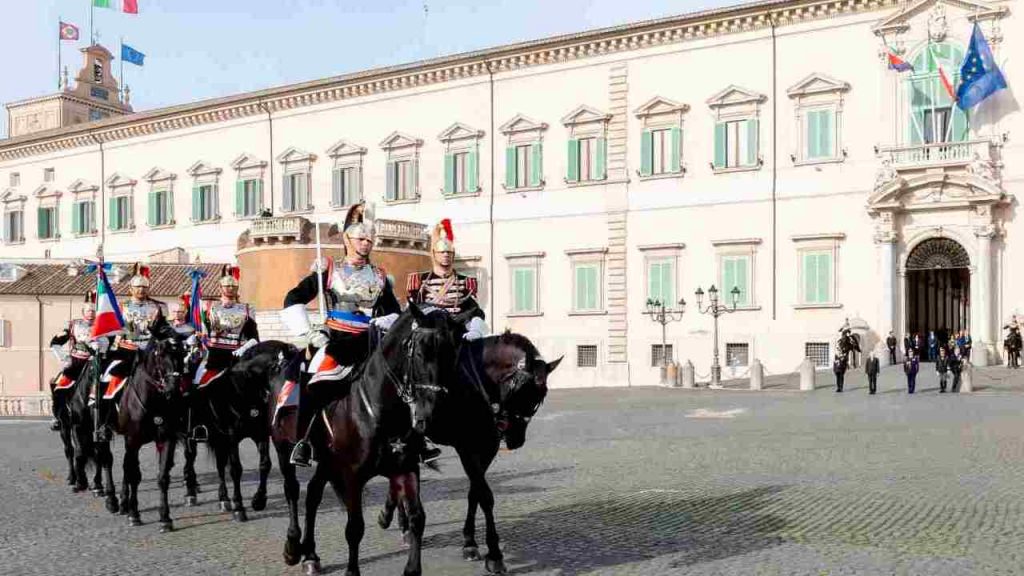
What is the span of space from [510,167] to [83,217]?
85.9 feet

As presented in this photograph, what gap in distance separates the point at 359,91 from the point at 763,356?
21.6m

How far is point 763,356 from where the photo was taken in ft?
129

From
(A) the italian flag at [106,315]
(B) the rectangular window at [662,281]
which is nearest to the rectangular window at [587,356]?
(B) the rectangular window at [662,281]

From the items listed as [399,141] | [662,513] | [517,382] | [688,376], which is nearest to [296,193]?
[399,141]

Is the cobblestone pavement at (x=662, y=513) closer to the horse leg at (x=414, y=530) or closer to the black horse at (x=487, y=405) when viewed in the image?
the black horse at (x=487, y=405)

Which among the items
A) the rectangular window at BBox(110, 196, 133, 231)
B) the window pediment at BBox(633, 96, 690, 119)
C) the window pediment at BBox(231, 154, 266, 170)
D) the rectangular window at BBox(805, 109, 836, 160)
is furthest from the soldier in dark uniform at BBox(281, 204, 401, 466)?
the rectangular window at BBox(110, 196, 133, 231)

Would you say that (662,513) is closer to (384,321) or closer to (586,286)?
(384,321)

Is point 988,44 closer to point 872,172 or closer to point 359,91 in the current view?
point 872,172

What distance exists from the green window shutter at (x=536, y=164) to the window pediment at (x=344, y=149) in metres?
8.48

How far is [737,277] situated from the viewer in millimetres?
40094

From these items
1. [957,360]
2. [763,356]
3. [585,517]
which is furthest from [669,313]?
[585,517]

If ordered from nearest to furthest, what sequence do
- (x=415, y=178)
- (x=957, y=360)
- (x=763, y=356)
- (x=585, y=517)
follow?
(x=585, y=517), (x=957, y=360), (x=763, y=356), (x=415, y=178)

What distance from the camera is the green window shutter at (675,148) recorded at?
136 ft

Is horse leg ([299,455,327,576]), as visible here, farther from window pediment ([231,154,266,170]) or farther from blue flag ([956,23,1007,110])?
window pediment ([231,154,266,170])
